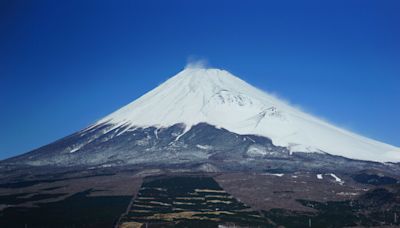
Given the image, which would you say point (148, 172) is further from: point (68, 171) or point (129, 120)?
point (129, 120)

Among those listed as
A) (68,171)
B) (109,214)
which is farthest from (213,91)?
(109,214)

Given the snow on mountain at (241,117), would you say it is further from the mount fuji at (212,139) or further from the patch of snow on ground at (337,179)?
the patch of snow on ground at (337,179)

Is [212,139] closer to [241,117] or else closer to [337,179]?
[241,117]

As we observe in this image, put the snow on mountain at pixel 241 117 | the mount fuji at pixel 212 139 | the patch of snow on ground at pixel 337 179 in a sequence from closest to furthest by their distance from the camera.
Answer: the patch of snow on ground at pixel 337 179 < the mount fuji at pixel 212 139 < the snow on mountain at pixel 241 117

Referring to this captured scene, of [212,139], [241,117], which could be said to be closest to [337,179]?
[212,139]

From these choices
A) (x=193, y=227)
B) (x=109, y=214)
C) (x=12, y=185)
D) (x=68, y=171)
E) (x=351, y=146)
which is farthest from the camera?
(x=351, y=146)

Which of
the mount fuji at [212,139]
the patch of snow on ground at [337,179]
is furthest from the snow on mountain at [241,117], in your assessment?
the patch of snow on ground at [337,179]

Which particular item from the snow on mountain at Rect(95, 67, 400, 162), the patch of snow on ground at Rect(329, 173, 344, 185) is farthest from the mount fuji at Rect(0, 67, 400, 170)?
the patch of snow on ground at Rect(329, 173, 344, 185)
